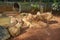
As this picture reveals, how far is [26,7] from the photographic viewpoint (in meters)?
10.2

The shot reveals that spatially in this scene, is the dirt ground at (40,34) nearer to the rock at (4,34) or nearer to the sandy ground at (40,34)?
the sandy ground at (40,34)

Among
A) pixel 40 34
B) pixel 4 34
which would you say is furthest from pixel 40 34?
pixel 4 34

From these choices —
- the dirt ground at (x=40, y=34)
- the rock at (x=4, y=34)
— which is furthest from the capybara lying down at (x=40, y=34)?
the rock at (x=4, y=34)

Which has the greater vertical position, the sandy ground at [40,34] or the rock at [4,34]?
the rock at [4,34]

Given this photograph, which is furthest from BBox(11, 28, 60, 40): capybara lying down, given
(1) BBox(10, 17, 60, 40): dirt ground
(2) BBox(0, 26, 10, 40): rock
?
(2) BBox(0, 26, 10, 40): rock

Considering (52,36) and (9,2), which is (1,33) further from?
(9,2)

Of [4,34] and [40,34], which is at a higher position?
[4,34]

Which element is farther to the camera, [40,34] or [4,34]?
[40,34]

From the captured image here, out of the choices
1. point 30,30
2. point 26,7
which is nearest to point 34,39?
point 30,30

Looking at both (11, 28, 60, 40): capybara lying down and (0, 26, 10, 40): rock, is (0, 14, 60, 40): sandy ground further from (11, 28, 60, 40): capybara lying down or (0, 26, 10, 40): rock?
(0, 26, 10, 40): rock

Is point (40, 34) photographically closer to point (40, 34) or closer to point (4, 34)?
point (40, 34)

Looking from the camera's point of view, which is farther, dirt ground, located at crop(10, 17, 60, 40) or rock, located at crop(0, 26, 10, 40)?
dirt ground, located at crop(10, 17, 60, 40)

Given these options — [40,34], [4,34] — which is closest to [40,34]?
[40,34]

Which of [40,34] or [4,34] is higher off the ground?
[4,34]
